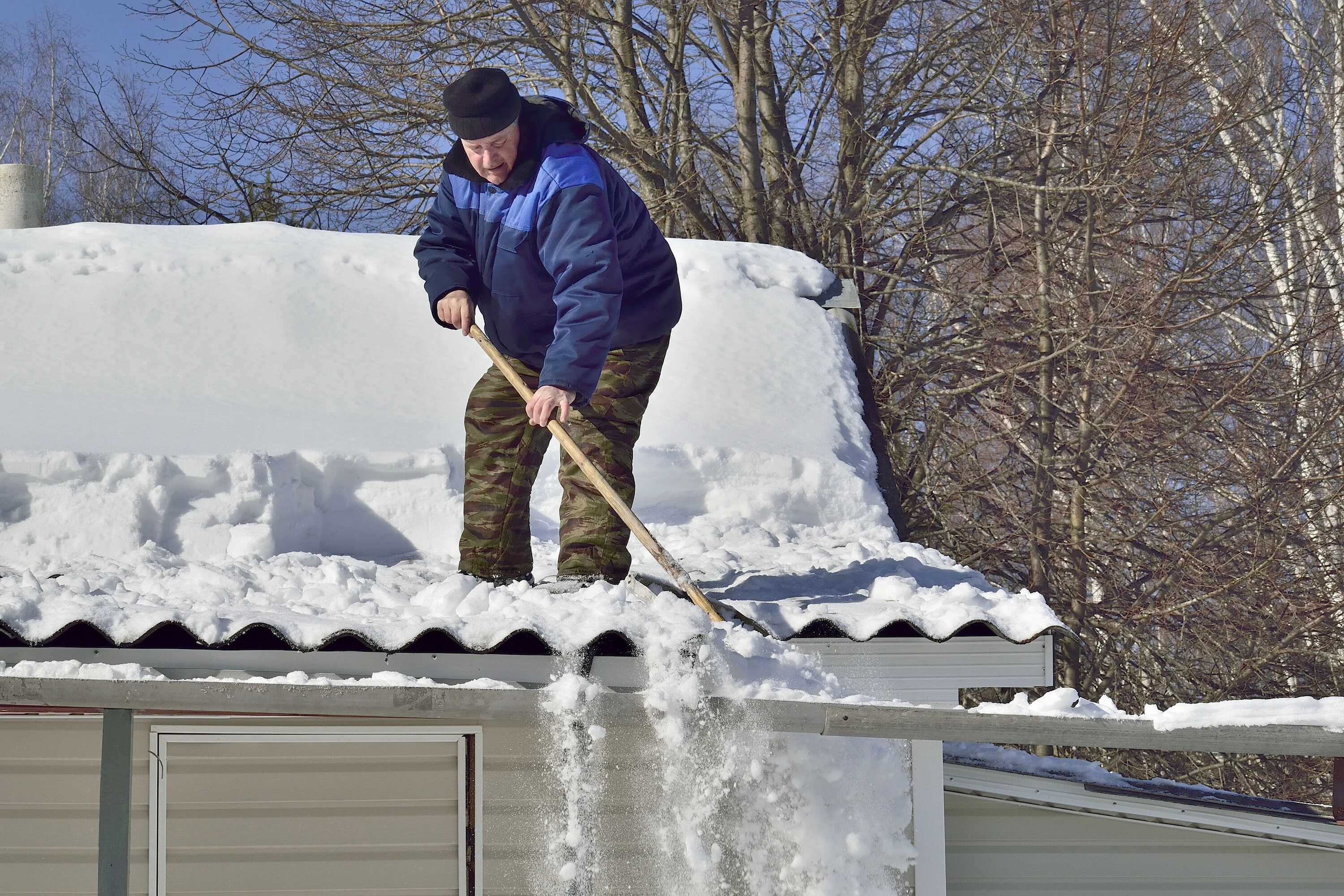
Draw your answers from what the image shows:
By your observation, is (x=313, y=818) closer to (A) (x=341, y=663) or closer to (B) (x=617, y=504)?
(A) (x=341, y=663)

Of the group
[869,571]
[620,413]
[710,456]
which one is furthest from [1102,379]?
[620,413]

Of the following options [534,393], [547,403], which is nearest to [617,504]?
[547,403]

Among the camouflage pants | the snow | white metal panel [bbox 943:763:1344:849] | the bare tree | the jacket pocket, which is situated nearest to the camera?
Answer: the snow

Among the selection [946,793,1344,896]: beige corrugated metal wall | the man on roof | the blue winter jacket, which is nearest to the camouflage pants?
the man on roof

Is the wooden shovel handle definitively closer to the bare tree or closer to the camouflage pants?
the camouflage pants

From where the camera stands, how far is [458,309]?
3.79 metres

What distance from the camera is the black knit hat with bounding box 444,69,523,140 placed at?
342 cm

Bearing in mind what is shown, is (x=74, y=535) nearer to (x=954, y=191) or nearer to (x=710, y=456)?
(x=710, y=456)

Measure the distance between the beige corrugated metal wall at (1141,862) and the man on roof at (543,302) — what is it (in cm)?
182

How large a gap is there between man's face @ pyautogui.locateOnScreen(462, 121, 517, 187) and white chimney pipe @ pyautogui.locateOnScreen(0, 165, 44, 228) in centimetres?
538

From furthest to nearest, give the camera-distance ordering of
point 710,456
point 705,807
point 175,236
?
1. point 175,236
2. point 710,456
3. point 705,807

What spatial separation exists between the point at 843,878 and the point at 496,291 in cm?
205

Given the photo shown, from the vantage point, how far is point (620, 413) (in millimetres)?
3867

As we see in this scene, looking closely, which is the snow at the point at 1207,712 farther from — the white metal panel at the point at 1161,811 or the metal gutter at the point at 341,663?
the white metal panel at the point at 1161,811
